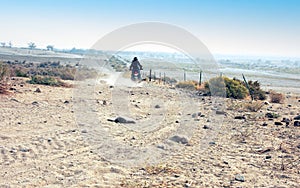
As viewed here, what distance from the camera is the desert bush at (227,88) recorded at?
61.2ft

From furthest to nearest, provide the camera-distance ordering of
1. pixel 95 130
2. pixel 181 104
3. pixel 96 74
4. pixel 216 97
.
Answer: pixel 96 74 → pixel 216 97 → pixel 181 104 → pixel 95 130

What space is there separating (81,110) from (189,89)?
1117cm

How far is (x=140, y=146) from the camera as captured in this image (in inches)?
298

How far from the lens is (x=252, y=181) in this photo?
19.1 feet

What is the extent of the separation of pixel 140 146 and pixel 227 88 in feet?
40.5

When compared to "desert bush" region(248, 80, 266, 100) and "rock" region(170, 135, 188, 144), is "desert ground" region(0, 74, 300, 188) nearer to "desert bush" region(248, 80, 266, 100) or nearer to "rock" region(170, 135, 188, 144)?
"rock" region(170, 135, 188, 144)

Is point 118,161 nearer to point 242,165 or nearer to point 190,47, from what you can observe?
point 242,165

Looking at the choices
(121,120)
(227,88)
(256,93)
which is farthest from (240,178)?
(256,93)

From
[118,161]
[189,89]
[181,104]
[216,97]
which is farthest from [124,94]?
[118,161]

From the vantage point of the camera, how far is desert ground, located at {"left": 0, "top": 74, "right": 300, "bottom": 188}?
5750 millimetres

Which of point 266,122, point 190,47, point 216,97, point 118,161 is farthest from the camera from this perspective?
point 216,97

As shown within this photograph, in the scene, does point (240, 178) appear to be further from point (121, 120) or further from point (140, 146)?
point (121, 120)

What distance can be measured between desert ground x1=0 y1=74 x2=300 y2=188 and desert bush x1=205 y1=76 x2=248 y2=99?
18.5 feet

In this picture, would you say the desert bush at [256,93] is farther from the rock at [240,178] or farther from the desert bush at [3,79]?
the rock at [240,178]
